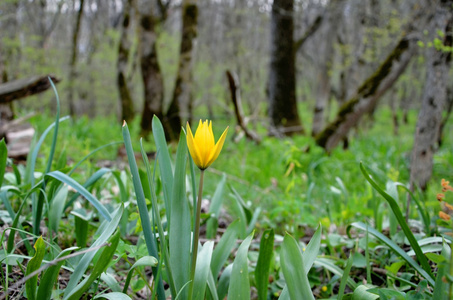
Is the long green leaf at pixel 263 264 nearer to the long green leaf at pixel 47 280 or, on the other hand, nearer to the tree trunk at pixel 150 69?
the long green leaf at pixel 47 280

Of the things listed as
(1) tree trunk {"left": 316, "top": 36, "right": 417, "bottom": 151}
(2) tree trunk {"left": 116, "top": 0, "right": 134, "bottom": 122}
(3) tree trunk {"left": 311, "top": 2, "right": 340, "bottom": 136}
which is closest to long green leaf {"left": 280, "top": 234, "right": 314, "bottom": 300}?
(1) tree trunk {"left": 316, "top": 36, "right": 417, "bottom": 151}

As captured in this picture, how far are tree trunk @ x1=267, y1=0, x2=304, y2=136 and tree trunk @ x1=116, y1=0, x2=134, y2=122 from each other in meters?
3.51

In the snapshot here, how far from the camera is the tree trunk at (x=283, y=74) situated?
7.42 m

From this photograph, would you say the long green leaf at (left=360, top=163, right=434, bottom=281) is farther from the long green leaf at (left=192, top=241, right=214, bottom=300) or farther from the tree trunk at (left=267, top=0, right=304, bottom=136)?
the tree trunk at (left=267, top=0, right=304, bottom=136)

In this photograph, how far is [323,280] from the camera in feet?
5.13

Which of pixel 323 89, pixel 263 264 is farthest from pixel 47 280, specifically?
pixel 323 89

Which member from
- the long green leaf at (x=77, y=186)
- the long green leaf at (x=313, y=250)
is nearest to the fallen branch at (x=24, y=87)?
the long green leaf at (x=77, y=186)

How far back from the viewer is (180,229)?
0.98m

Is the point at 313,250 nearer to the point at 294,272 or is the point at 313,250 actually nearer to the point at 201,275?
the point at 294,272

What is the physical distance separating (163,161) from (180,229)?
222 mm

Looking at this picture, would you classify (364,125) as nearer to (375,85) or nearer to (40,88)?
(375,85)

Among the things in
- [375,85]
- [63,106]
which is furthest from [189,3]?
[63,106]

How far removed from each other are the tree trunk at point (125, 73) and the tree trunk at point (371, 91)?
4.73 meters

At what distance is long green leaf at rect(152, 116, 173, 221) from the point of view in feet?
3.42
